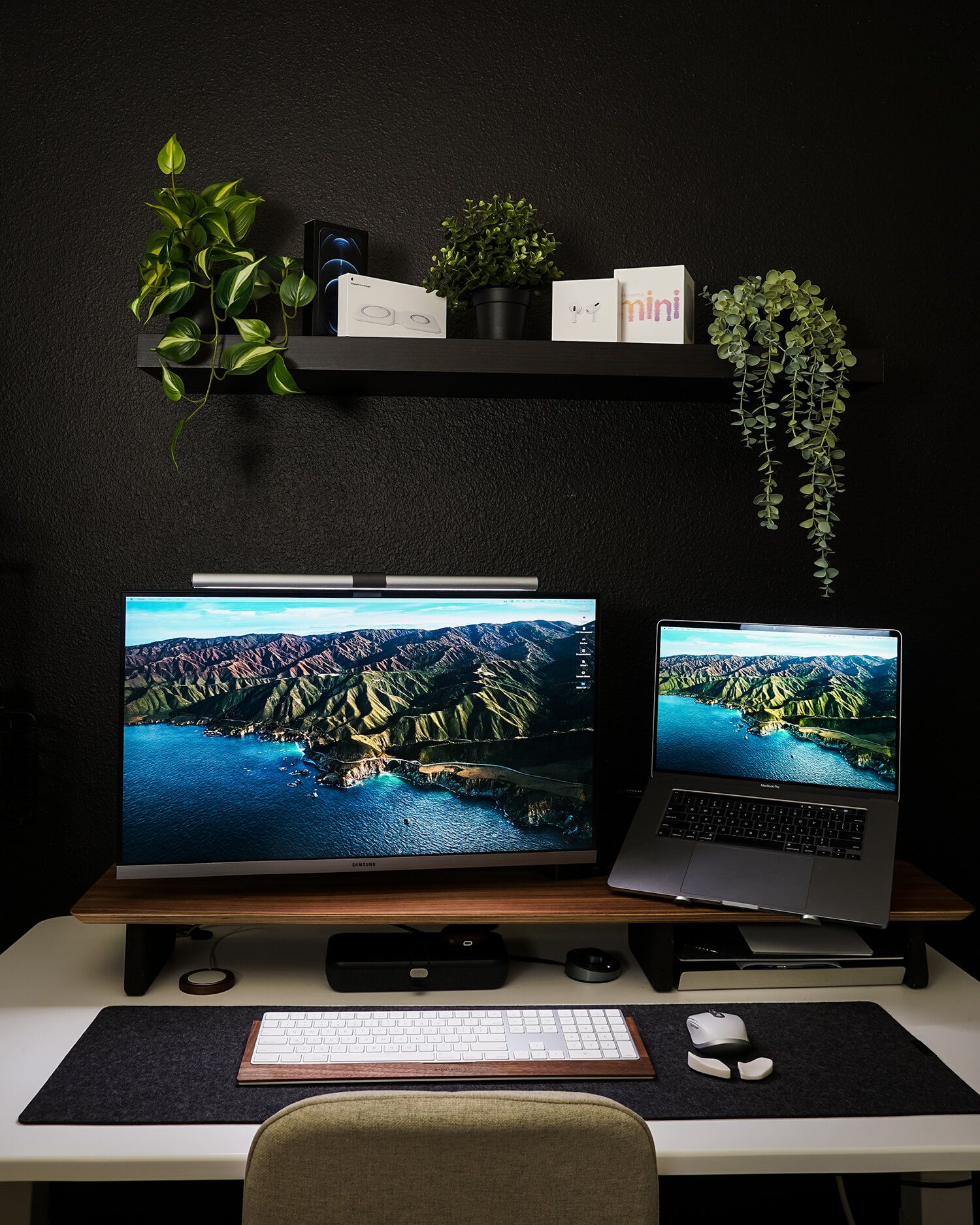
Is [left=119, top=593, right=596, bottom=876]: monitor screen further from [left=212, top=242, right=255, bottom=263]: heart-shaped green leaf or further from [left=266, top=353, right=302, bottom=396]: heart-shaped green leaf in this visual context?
[left=212, top=242, right=255, bottom=263]: heart-shaped green leaf

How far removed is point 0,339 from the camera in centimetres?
180

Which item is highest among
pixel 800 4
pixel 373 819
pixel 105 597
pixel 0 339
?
pixel 800 4

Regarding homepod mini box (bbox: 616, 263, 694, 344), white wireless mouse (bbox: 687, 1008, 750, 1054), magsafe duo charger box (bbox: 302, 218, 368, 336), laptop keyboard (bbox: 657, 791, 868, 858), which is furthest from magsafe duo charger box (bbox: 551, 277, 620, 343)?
white wireless mouse (bbox: 687, 1008, 750, 1054)

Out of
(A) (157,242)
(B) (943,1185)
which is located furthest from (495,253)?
(B) (943,1185)

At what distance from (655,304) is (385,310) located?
46 centimetres

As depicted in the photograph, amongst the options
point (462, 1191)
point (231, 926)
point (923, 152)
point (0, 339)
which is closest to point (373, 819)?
point (231, 926)

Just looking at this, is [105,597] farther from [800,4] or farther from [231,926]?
[800,4]

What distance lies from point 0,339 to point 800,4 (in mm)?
1598

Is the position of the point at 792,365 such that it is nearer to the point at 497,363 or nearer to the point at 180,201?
the point at 497,363

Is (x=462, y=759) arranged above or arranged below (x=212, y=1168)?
above

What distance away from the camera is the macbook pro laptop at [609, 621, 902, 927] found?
157cm

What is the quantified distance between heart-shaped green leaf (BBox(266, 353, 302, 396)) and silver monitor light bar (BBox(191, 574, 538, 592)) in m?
0.30

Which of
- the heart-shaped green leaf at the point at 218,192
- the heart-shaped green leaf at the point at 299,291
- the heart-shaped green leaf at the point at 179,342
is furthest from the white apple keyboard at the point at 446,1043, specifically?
the heart-shaped green leaf at the point at 218,192

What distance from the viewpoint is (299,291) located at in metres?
1.65
